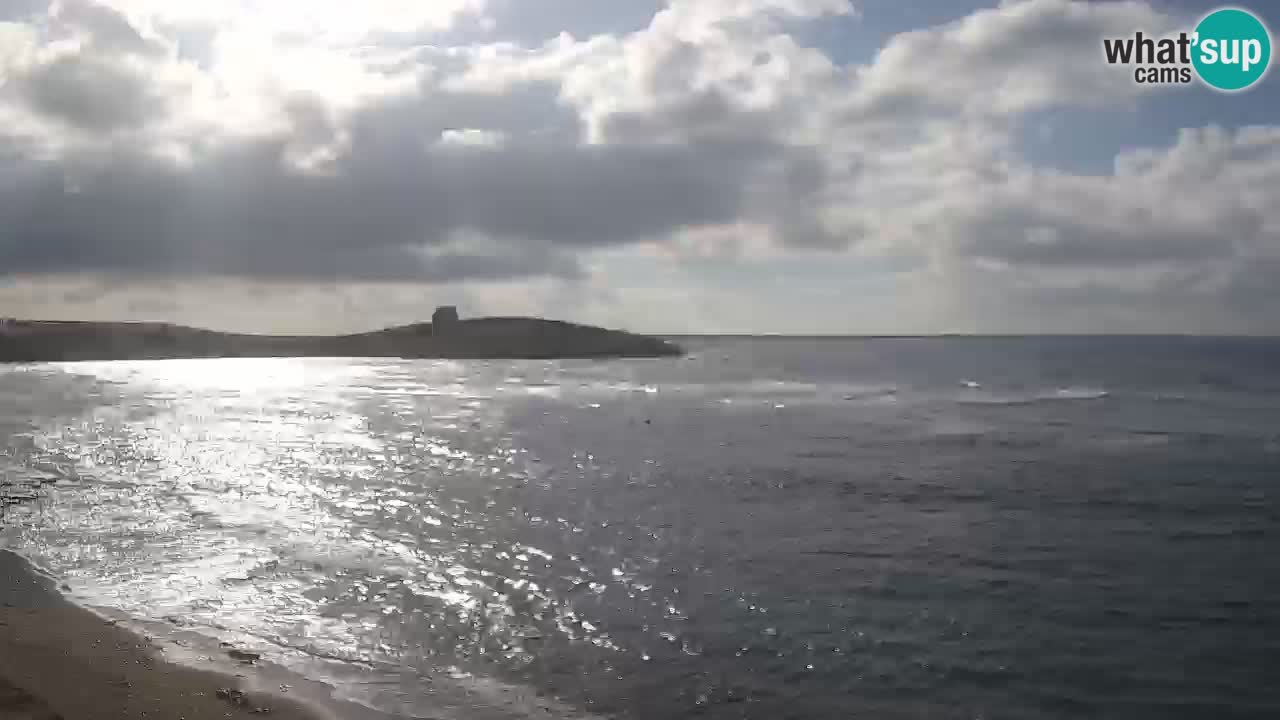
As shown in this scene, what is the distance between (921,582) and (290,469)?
1242 inches

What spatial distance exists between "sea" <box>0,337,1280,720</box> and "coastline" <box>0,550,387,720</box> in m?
1.12

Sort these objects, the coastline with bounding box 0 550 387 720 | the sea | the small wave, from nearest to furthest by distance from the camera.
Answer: the coastline with bounding box 0 550 387 720 < the sea < the small wave

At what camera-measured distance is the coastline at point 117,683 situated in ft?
43.4

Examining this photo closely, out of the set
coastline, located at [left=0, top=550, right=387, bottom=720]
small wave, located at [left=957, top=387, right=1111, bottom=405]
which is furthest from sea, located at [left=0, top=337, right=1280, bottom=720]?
small wave, located at [left=957, top=387, right=1111, bottom=405]

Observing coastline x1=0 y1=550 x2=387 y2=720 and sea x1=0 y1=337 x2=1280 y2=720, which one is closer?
coastline x1=0 y1=550 x2=387 y2=720

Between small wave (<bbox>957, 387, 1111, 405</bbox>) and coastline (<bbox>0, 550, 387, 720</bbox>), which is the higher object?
small wave (<bbox>957, 387, 1111, 405</bbox>)

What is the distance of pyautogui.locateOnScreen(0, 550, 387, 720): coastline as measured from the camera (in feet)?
43.4

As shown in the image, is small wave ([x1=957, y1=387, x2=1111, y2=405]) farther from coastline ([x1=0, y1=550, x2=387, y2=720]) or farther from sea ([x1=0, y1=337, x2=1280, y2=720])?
coastline ([x1=0, y1=550, x2=387, y2=720])

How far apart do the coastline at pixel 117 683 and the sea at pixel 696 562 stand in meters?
1.12

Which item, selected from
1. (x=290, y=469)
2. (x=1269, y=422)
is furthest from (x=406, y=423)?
(x=1269, y=422)

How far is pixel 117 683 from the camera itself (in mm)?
14406

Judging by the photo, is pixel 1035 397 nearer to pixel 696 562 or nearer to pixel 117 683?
pixel 696 562

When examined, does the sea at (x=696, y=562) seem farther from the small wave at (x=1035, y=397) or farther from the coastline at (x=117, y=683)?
the small wave at (x=1035, y=397)

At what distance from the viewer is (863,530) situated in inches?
1196
